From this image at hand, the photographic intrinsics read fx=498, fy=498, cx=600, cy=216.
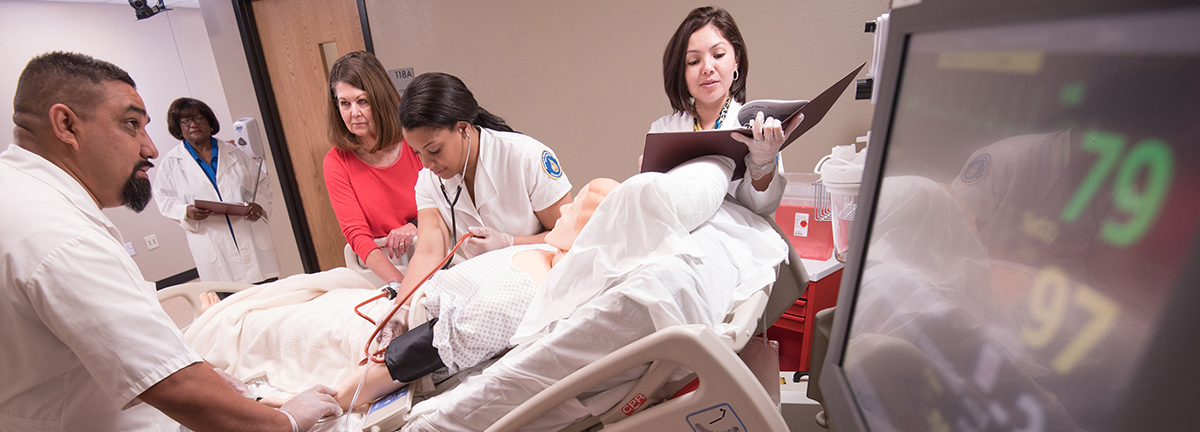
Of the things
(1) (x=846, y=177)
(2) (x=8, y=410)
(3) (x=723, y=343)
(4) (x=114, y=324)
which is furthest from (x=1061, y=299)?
(2) (x=8, y=410)

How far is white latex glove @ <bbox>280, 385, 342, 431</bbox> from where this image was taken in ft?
4.04

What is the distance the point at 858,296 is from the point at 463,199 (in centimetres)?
162

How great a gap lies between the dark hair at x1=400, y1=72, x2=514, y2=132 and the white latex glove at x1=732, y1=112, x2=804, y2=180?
1.01 m

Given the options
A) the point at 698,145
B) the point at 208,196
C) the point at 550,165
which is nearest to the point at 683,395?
the point at 698,145

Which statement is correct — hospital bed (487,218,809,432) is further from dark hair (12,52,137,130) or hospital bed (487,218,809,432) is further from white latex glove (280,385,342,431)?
dark hair (12,52,137,130)

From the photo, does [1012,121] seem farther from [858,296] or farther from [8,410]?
[8,410]

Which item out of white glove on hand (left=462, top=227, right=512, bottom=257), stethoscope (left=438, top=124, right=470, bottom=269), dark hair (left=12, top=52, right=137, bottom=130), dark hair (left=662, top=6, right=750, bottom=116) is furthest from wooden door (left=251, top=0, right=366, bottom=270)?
dark hair (left=662, top=6, right=750, bottom=116)

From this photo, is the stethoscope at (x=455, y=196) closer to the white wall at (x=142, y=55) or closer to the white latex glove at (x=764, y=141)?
the white latex glove at (x=764, y=141)

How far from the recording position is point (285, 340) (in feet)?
5.06

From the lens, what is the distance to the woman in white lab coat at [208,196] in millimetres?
2947

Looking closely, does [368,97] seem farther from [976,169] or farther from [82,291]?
[976,169]

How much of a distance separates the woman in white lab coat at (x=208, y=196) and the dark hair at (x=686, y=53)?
8.66 ft

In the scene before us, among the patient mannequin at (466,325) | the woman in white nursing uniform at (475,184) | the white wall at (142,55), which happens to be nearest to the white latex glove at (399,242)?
the woman in white nursing uniform at (475,184)

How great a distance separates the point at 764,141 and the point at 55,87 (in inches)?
63.8
